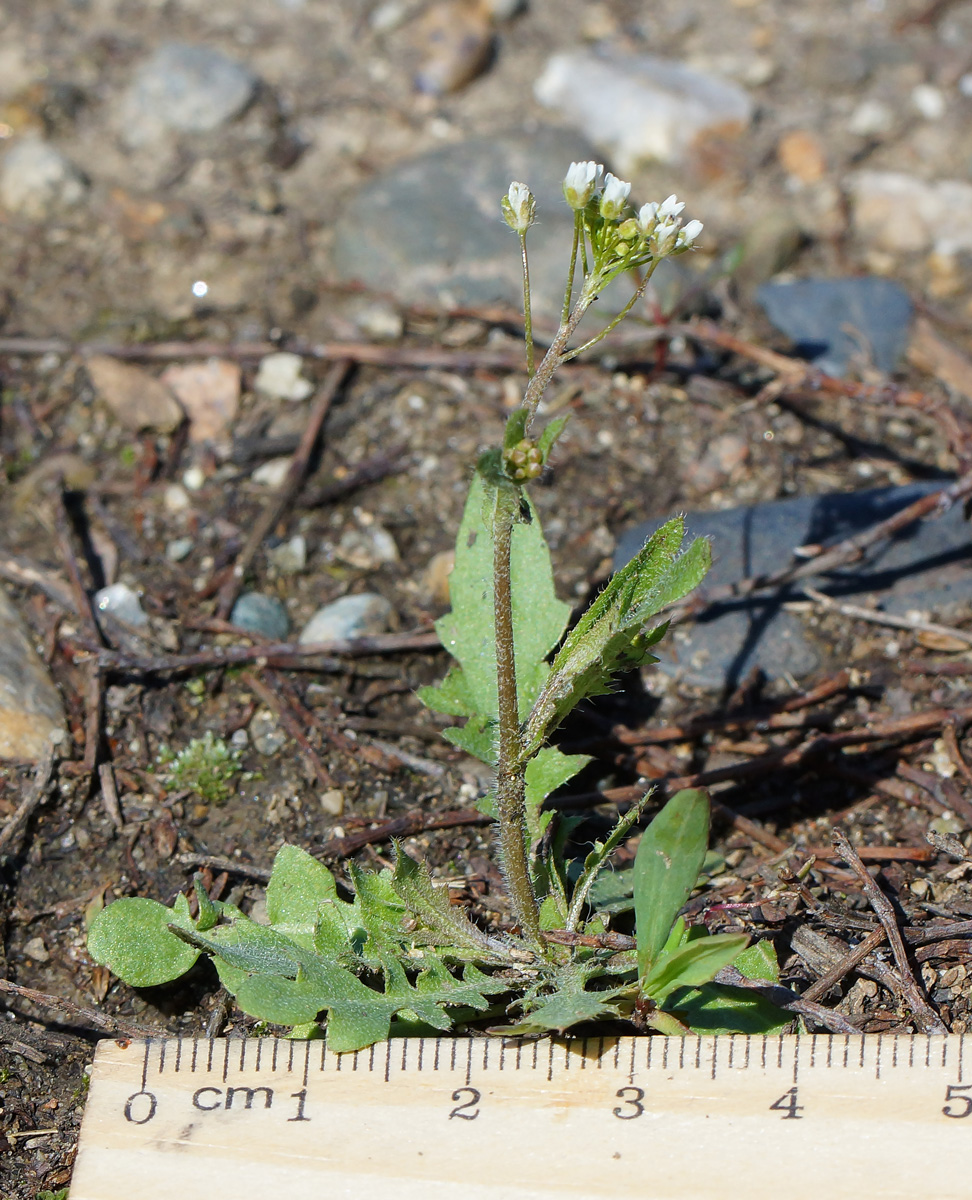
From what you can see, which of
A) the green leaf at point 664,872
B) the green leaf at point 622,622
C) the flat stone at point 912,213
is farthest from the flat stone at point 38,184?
the green leaf at point 664,872

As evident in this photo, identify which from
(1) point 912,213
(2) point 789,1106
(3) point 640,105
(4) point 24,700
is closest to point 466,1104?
(2) point 789,1106

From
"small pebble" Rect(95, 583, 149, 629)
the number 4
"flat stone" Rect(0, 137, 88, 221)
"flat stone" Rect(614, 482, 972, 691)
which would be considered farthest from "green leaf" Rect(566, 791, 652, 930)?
"flat stone" Rect(0, 137, 88, 221)

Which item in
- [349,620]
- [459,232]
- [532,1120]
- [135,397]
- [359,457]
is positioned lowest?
[532,1120]

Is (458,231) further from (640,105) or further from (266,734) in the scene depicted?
(266,734)

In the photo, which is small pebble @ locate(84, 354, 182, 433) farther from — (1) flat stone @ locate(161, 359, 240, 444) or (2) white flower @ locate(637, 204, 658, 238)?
(2) white flower @ locate(637, 204, 658, 238)

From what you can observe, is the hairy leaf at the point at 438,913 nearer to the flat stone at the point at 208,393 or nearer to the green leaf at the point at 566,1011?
the green leaf at the point at 566,1011

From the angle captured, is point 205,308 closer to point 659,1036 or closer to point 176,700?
point 176,700

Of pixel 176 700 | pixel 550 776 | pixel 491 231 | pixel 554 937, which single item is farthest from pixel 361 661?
pixel 491 231
